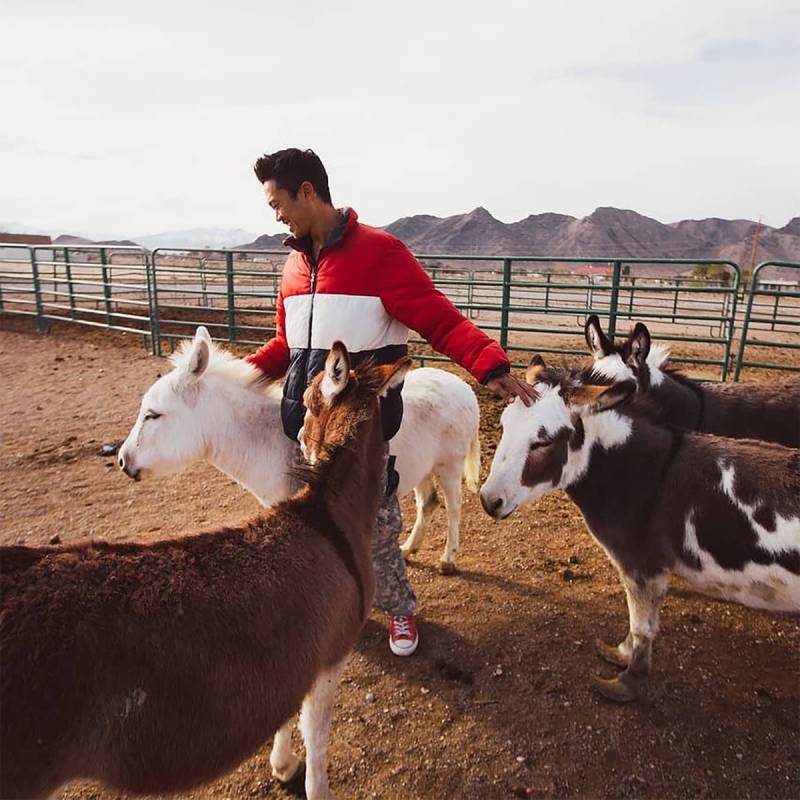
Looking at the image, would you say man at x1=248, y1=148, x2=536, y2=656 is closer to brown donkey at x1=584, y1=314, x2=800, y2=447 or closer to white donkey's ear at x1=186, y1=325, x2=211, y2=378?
white donkey's ear at x1=186, y1=325, x2=211, y2=378

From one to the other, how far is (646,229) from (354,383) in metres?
149

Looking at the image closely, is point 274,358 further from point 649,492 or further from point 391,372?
point 649,492

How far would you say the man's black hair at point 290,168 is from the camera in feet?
7.39

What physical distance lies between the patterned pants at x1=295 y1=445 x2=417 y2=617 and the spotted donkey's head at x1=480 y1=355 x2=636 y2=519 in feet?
1.59

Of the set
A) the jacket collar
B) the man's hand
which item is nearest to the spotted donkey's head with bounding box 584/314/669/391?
the man's hand

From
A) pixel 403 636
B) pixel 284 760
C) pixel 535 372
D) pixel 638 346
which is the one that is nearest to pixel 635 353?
pixel 638 346

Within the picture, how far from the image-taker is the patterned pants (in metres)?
2.79

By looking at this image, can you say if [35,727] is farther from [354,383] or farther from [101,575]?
[354,383]

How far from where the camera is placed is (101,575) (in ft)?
4.54

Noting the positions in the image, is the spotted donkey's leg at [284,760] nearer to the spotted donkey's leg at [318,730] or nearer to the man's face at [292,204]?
the spotted donkey's leg at [318,730]

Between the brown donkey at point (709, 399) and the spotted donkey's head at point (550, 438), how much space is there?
128 cm

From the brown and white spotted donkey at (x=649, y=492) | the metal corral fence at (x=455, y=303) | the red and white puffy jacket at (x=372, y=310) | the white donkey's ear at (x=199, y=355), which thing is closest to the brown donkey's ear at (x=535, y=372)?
the brown and white spotted donkey at (x=649, y=492)

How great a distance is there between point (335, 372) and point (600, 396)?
126cm

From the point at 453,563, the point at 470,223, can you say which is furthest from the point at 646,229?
the point at 453,563
